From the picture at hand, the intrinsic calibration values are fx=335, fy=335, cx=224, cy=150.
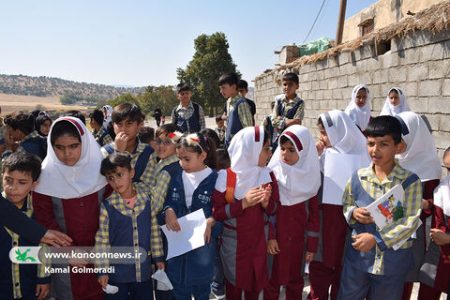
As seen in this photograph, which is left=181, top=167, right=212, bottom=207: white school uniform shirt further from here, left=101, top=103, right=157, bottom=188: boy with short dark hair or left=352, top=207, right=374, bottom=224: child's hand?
left=352, top=207, right=374, bottom=224: child's hand

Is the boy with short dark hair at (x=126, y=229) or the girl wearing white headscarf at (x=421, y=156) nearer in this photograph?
the boy with short dark hair at (x=126, y=229)

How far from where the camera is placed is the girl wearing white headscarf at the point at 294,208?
2.39 metres

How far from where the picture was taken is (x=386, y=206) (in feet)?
6.59

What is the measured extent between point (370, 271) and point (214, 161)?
55.0 inches

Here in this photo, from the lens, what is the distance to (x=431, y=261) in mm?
2260

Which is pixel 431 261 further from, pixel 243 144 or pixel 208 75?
pixel 208 75

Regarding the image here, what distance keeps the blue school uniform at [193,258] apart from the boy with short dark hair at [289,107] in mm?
2735

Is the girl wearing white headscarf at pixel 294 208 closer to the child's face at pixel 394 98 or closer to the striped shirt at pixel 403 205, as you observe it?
the striped shirt at pixel 403 205

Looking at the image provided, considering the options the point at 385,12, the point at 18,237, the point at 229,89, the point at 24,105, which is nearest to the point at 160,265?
the point at 18,237

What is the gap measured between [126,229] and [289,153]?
123 centimetres

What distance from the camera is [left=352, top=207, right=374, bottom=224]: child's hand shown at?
206 centimetres

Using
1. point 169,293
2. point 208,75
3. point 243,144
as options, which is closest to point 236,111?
point 243,144

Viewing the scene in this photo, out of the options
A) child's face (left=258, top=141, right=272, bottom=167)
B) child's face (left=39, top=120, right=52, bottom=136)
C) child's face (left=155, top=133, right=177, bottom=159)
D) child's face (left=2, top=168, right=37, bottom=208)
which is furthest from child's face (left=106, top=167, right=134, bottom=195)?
child's face (left=39, top=120, right=52, bottom=136)

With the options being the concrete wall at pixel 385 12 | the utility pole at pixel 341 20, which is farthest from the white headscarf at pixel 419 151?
the utility pole at pixel 341 20
